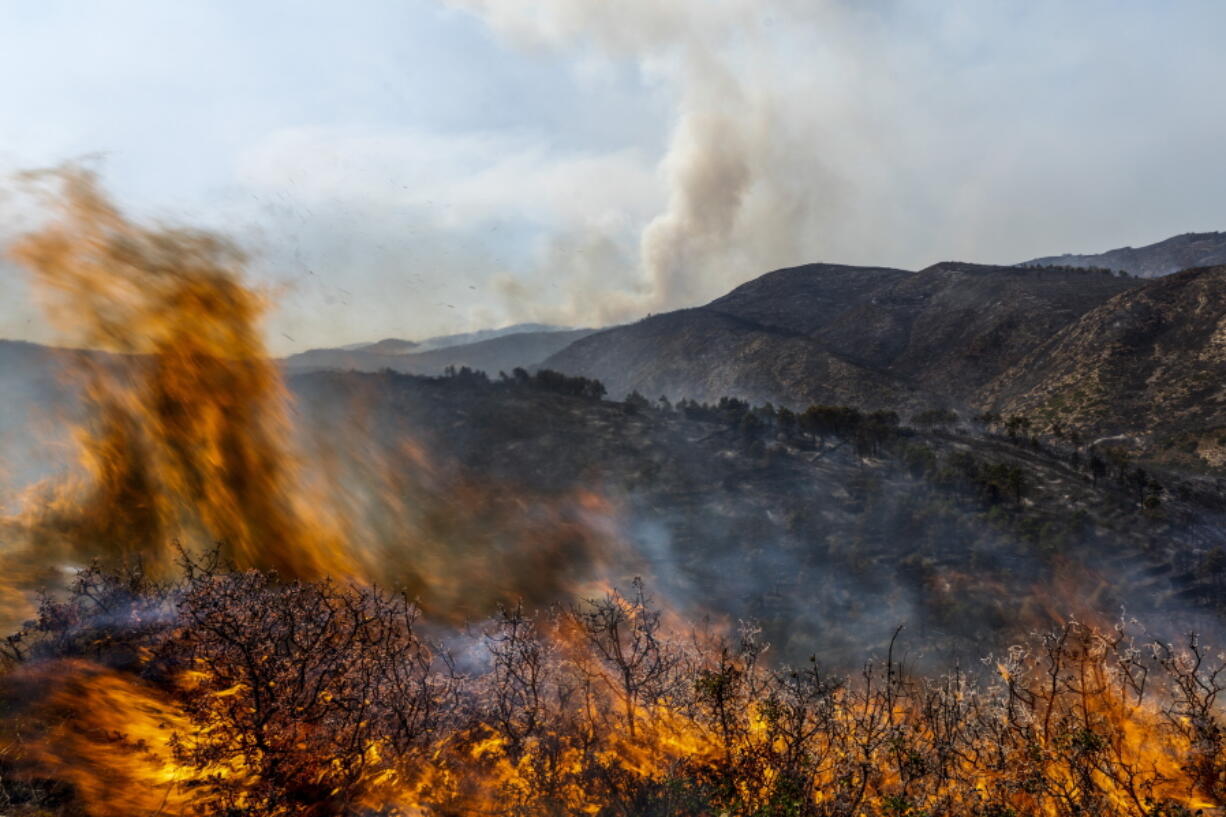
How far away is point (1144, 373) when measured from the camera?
86.8 meters

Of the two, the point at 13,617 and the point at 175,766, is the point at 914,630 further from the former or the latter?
the point at 13,617

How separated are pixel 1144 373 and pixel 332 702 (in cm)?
11737

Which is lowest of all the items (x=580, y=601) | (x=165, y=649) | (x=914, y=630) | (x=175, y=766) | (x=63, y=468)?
(x=914, y=630)

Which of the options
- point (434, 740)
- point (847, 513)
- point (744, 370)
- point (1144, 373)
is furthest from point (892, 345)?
point (434, 740)

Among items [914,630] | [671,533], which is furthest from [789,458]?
[914,630]

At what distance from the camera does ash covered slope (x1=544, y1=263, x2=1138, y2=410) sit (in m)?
122

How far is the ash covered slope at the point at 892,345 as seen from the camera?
122m

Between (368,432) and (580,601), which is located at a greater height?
(368,432)

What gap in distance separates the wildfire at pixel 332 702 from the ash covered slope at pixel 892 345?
10420 centimetres

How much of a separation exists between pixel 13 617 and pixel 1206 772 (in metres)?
32.0

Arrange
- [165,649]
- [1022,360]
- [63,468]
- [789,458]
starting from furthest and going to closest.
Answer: [1022,360]
[789,458]
[63,468]
[165,649]

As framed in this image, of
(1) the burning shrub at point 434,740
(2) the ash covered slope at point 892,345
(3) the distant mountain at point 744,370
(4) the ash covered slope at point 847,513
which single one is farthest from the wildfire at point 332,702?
(2) the ash covered slope at point 892,345

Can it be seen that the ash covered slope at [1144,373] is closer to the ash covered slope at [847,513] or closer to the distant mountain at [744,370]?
the ash covered slope at [847,513]

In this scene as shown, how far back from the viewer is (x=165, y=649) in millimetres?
15016
